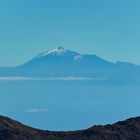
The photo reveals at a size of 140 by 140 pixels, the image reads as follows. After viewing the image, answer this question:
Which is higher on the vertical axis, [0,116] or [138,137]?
[0,116]

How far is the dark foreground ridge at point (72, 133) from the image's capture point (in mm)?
132775

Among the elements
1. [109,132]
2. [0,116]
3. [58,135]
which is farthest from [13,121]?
[109,132]

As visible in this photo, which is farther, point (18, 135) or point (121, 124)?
point (121, 124)

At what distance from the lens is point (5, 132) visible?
134m

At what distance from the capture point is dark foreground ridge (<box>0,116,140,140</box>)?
5227 inches

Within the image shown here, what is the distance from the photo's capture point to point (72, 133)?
13612cm

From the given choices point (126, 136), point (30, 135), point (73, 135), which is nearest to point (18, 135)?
point (30, 135)

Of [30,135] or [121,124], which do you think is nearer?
[30,135]

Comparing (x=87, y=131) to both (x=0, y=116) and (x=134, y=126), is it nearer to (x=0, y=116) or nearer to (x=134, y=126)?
(x=134, y=126)

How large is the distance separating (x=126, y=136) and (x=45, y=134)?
1748 cm

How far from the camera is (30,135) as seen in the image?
133500 millimetres

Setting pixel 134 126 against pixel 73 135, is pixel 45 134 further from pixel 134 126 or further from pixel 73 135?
pixel 134 126

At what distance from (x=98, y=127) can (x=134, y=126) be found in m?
8.54

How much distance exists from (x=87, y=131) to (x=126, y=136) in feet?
27.8
